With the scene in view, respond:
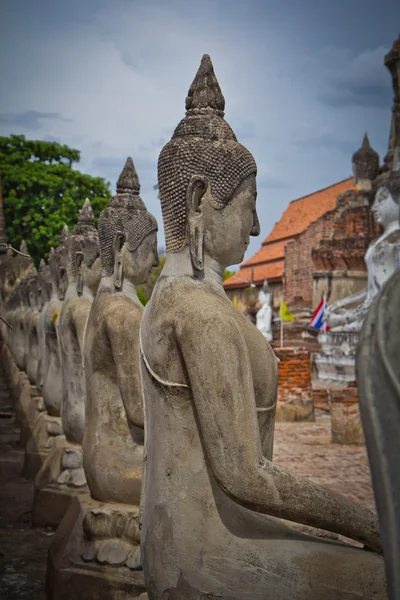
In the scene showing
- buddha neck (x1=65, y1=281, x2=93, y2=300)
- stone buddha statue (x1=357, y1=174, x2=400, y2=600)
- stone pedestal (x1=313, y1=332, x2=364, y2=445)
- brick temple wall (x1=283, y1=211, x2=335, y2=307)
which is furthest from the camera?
brick temple wall (x1=283, y1=211, x2=335, y2=307)

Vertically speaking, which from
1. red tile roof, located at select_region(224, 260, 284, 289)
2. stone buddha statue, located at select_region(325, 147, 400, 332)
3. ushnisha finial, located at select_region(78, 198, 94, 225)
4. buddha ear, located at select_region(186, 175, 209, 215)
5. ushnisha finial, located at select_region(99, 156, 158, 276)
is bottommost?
buddha ear, located at select_region(186, 175, 209, 215)

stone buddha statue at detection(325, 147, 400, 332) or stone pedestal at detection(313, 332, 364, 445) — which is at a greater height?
stone buddha statue at detection(325, 147, 400, 332)

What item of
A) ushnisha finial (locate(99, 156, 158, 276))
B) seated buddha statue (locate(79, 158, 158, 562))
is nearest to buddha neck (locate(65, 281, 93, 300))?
ushnisha finial (locate(99, 156, 158, 276))

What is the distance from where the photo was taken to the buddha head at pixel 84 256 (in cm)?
597

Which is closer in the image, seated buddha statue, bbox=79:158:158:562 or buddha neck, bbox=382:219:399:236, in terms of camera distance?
seated buddha statue, bbox=79:158:158:562

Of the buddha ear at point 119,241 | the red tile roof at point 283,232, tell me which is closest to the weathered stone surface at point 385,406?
the buddha ear at point 119,241

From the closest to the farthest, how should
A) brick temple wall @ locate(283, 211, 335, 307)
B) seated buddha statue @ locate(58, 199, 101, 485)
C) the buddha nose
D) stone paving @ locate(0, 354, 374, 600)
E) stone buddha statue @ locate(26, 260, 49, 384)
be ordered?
1. the buddha nose
2. stone paving @ locate(0, 354, 374, 600)
3. seated buddha statue @ locate(58, 199, 101, 485)
4. stone buddha statue @ locate(26, 260, 49, 384)
5. brick temple wall @ locate(283, 211, 335, 307)

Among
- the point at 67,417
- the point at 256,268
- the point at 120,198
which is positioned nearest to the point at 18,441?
the point at 67,417

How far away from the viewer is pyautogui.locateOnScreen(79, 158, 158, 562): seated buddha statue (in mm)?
3779

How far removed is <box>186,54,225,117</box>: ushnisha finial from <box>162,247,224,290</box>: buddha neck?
22.7 inches

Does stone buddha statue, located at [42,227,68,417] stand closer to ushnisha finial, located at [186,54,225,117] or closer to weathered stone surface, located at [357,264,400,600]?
ushnisha finial, located at [186,54,225,117]

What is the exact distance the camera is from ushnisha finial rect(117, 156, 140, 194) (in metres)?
4.59

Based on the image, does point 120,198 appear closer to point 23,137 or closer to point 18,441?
point 18,441

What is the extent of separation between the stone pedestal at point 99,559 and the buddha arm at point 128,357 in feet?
1.82
